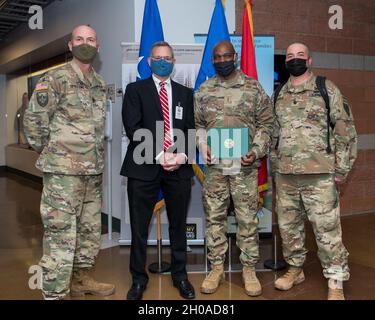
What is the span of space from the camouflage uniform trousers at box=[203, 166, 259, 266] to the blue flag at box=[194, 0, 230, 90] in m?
0.97

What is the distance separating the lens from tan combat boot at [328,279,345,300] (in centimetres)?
261

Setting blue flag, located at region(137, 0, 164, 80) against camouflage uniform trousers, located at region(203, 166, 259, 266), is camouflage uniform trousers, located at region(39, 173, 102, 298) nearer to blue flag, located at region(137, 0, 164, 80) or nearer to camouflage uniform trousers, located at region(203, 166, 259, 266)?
camouflage uniform trousers, located at region(203, 166, 259, 266)

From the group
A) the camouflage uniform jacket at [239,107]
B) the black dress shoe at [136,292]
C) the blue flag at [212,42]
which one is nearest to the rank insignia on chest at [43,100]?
the camouflage uniform jacket at [239,107]

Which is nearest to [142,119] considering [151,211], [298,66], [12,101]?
[151,211]

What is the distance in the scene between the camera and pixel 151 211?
8.63 feet

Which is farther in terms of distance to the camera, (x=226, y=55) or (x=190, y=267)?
(x=190, y=267)

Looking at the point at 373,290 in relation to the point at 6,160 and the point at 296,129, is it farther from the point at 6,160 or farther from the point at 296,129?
the point at 6,160

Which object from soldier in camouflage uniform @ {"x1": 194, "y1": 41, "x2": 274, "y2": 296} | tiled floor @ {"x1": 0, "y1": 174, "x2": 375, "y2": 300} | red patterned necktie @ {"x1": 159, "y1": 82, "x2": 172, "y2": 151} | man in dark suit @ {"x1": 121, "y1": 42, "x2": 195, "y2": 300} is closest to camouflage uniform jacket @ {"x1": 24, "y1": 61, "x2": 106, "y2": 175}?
man in dark suit @ {"x1": 121, "y1": 42, "x2": 195, "y2": 300}

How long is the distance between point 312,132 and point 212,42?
130cm

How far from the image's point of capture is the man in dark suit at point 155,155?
2553 mm

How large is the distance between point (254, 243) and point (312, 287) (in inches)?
21.4

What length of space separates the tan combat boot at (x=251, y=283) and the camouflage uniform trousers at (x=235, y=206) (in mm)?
51

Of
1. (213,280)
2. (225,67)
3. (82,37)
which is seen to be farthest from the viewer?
(213,280)

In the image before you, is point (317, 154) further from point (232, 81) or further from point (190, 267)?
point (190, 267)
